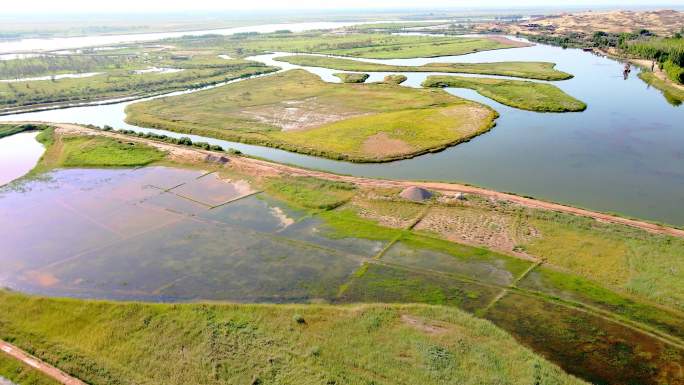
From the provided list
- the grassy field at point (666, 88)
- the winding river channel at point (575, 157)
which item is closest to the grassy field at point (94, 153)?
the winding river channel at point (575, 157)

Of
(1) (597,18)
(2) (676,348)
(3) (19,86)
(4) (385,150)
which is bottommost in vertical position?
(2) (676,348)

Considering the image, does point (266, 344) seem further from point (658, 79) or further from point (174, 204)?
point (658, 79)

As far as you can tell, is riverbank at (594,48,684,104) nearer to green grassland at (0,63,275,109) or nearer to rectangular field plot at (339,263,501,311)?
rectangular field plot at (339,263,501,311)

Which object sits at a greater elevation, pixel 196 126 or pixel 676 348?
pixel 196 126

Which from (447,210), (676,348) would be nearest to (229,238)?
(447,210)

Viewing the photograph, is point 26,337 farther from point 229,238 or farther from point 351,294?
point 351,294

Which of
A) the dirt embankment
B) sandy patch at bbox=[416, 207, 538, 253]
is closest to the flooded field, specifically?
sandy patch at bbox=[416, 207, 538, 253]
